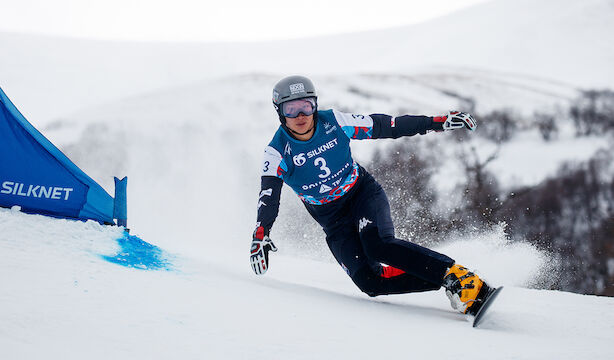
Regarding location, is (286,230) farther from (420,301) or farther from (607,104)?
(607,104)

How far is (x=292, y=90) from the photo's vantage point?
2.98 metres

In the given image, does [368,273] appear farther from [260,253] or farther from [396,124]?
[396,124]

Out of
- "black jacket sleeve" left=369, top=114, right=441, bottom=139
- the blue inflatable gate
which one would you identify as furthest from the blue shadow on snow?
"black jacket sleeve" left=369, top=114, right=441, bottom=139

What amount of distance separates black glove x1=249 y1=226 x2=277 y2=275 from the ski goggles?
74 cm

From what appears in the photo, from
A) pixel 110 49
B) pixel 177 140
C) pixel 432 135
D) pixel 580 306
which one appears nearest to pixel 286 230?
pixel 177 140

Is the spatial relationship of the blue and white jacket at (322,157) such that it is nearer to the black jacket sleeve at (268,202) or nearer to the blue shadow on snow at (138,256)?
the black jacket sleeve at (268,202)

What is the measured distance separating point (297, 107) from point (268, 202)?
2.05 ft

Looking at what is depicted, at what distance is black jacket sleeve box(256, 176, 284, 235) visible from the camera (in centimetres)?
288

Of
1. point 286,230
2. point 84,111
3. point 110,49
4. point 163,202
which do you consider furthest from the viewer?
point 110,49

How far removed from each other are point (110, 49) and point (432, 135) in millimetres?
12048

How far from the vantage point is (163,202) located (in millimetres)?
10016

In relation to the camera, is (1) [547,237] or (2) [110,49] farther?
(2) [110,49]

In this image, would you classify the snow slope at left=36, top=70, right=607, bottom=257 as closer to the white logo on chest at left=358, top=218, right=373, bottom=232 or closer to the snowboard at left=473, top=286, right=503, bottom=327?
the white logo on chest at left=358, top=218, right=373, bottom=232

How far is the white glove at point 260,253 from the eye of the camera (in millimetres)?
2709
